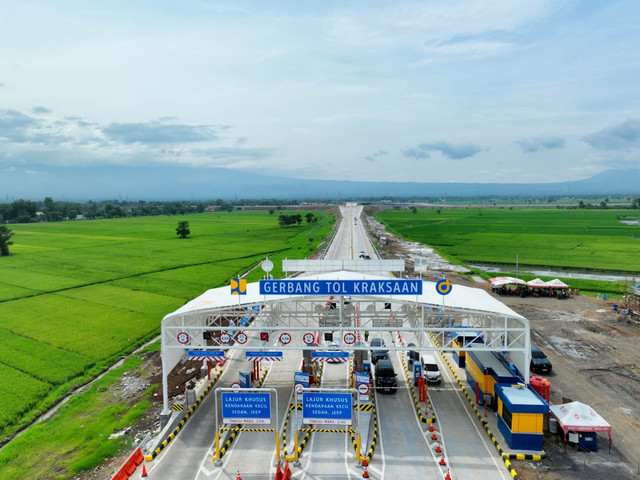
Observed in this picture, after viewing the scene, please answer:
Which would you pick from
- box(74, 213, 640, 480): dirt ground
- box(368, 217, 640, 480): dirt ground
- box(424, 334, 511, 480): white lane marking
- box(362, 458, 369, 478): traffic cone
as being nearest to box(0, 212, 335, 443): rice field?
box(74, 213, 640, 480): dirt ground

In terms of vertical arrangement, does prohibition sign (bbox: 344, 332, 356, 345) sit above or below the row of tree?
below

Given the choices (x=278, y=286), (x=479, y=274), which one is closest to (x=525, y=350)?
(x=278, y=286)

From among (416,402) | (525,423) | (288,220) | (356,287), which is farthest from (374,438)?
(288,220)

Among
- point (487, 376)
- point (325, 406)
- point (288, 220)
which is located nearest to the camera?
point (325, 406)

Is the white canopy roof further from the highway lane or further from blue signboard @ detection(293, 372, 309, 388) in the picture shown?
the highway lane

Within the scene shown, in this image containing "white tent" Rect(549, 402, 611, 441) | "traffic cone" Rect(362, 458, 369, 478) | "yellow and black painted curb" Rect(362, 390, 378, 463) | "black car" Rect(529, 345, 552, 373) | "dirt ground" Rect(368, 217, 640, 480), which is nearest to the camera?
"traffic cone" Rect(362, 458, 369, 478)

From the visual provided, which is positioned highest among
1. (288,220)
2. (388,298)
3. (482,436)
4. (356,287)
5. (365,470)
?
(288,220)

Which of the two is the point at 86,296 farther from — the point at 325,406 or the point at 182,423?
the point at 325,406

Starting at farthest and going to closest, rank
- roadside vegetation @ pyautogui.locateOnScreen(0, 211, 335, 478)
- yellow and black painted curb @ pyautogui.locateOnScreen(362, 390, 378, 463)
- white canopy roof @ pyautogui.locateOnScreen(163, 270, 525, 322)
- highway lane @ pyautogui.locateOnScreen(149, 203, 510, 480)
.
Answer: roadside vegetation @ pyautogui.locateOnScreen(0, 211, 335, 478) < white canopy roof @ pyautogui.locateOnScreen(163, 270, 525, 322) < yellow and black painted curb @ pyautogui.locateOnScreen(362, 390, 378, 463) < highway lane @ pyautogui.locateOnScreen(149, 203, 510, 480)
